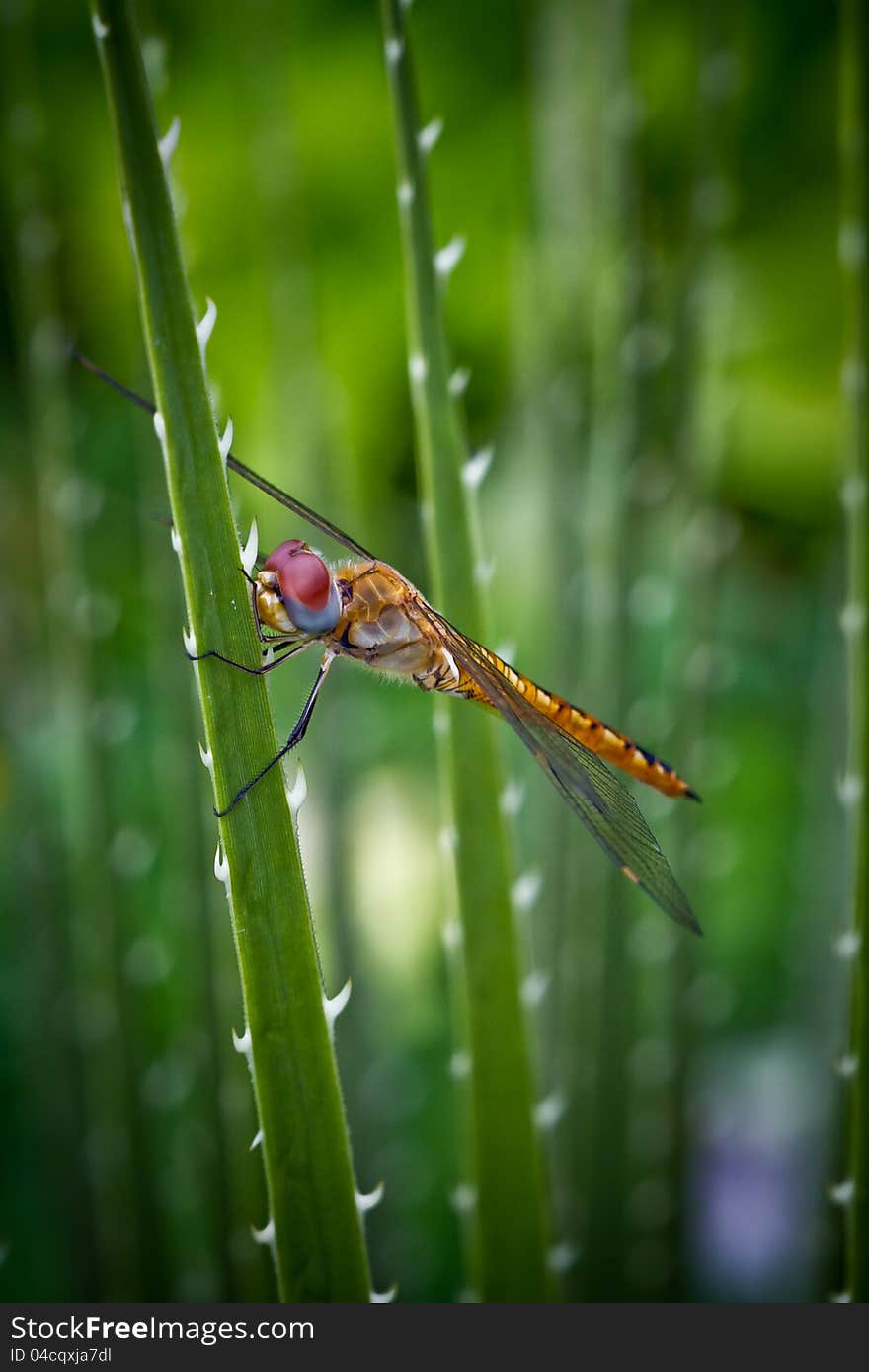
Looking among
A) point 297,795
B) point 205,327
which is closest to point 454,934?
point 297,795

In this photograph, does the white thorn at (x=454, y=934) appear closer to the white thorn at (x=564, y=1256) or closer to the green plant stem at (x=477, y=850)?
the green plant stem at (x=477, y=850)

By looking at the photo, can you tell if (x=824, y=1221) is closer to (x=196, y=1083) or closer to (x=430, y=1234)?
(x=430, y=1234)

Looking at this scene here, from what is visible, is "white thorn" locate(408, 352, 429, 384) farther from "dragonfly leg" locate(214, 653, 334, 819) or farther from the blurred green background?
the blurred green background

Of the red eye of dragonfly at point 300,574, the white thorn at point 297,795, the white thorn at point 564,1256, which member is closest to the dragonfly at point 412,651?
the red eye of dragonfly at point 300,574

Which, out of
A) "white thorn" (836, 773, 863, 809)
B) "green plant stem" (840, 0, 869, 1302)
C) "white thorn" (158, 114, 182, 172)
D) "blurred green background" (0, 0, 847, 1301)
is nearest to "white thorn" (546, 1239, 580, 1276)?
"blurred green background" (0, 0, 847, 1301)

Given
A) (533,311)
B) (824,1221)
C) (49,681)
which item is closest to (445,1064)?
(824,1221)

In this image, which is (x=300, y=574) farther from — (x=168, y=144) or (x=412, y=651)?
(x=168, y=144)

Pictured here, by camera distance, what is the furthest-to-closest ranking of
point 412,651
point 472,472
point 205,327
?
point 412,651 < point 472,472 < point 205,327
